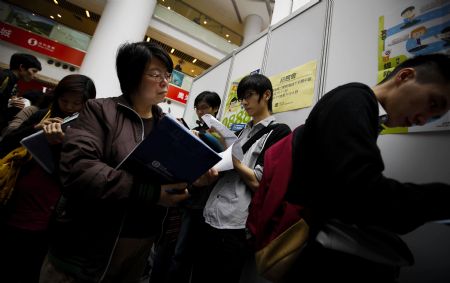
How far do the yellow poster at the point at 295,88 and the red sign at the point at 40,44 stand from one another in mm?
6689

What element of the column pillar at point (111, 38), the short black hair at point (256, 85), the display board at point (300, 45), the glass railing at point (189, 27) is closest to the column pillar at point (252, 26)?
the glass railing at point (189, 27)

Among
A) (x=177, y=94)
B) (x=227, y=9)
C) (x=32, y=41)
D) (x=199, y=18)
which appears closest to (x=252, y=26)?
(x=227, y=9)

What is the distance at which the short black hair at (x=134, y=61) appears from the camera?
102cm

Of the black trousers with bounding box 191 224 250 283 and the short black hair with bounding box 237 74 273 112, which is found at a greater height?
the short black hair with bounding box 237 74 273 112

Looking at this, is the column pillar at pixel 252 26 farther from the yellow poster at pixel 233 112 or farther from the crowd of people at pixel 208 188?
the crowd of people at pixel 208 188

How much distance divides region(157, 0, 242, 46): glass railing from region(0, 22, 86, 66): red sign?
355 centimetres

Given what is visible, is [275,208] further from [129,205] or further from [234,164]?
[129,205]

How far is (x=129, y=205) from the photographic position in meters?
0.83

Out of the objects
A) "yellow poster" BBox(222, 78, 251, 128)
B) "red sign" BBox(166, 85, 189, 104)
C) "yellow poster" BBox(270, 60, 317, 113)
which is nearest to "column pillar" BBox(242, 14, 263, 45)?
"red sign" BBox(166, 85, 189, 104)

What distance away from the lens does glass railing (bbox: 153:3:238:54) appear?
23.1ft

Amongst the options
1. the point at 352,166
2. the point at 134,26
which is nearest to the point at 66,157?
the point at 352,166

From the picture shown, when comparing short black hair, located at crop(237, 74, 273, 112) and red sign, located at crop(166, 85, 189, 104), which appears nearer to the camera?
short black hair, located at crop(237, 74, 273, 112)

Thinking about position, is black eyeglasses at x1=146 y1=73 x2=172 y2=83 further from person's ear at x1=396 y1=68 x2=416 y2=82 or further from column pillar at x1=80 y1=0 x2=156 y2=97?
column pillar at x1=80 y1=0 x2=156 y2=97

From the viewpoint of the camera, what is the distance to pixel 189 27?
301 inches
